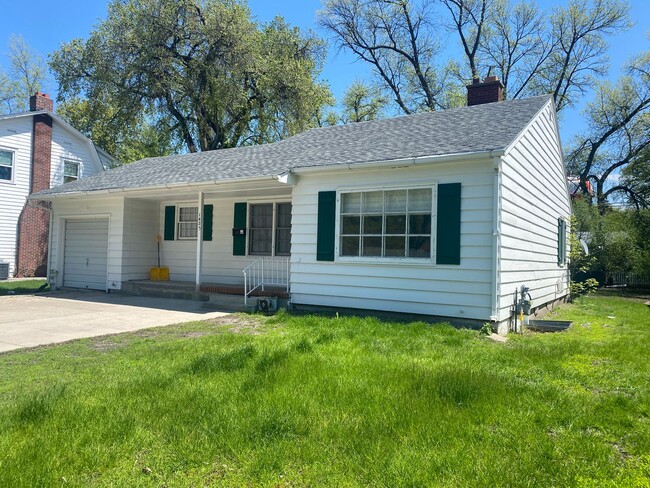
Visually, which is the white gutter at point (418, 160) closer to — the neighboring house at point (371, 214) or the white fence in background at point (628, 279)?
the neighboring house at point (371, 214)

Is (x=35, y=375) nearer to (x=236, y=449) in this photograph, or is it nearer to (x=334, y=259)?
(x=236, y=449)

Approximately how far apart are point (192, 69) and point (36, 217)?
1017 cm

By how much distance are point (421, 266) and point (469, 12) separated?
83.5 ft

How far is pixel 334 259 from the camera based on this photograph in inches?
355

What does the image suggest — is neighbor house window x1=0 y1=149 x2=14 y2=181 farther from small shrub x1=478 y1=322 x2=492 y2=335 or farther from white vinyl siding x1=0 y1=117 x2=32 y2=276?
small shrub x1=478 y1=322 x2=492 y2=335

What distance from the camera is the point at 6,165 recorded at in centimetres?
1859

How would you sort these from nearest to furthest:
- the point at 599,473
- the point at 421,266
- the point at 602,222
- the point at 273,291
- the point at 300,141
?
the point at 599,473
the point at 421,266
the point at 273,291
the point at 300,141
the point at 602,222

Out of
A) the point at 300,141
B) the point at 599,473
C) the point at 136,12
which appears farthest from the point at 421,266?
the point at 136,12

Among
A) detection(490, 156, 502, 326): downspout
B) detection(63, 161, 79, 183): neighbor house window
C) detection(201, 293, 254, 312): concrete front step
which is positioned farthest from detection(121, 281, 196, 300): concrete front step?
detection(63, 161, 79, 183): neighbor house window

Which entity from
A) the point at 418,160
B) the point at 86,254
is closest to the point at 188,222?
the point at 86,254

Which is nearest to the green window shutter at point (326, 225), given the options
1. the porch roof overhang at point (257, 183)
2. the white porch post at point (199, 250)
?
the porch roof overhang at point (257, 183)

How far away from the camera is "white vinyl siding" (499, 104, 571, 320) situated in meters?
7.88

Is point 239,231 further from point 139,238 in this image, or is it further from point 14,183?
point 14,183

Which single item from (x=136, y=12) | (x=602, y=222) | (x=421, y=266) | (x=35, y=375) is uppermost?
(x=136, y=12)
